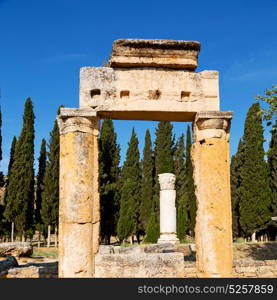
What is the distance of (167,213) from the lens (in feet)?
62.6

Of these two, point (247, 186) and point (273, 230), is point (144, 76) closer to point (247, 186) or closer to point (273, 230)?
point (247, 186)

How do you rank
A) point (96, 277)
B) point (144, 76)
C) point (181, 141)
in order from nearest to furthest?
point (96, 277)
point (144, 76)
point (181, 141)

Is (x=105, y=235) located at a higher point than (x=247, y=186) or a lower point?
lower

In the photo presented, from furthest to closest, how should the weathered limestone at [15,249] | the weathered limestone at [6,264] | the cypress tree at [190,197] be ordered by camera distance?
the cypress tree at [190,197], the weathered limestone at [15,249], the weathered limestone at [6,264]

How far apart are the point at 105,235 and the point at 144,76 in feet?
72.9

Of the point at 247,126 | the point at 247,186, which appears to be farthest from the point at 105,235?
the point at 247,126

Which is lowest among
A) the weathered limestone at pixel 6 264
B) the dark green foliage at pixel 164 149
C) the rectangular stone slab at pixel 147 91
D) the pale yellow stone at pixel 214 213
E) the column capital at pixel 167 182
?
the weathered limestone at pixel 6 264

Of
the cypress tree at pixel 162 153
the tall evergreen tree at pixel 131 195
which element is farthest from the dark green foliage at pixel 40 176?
the cypress tree at pixel 162 153

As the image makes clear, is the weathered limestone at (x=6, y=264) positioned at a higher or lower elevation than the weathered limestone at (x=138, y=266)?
lower

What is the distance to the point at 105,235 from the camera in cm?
2794

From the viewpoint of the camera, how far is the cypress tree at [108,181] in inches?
1087

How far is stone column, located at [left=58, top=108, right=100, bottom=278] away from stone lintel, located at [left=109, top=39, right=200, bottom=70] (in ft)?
4.10

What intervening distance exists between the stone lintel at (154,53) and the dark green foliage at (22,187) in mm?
22004

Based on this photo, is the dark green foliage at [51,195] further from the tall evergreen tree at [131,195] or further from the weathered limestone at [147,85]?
the weathered limestone at [147,85]
